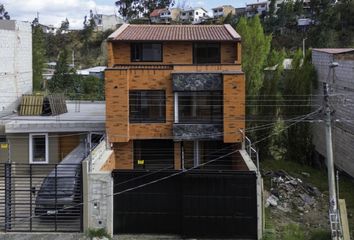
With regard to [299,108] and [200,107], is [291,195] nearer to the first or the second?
[200,107]

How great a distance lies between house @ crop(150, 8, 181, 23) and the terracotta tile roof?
36264 mm

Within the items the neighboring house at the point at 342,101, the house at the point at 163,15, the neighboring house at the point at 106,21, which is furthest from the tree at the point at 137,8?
the neighboring house at the point at 342,101

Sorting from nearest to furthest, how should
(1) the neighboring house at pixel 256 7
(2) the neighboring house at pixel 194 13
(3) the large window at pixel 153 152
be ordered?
(3) the large window at pixel 153 152 < (1) the neighboring house at pixel 256 7 < (2) the neighboring house at pixel 194 13

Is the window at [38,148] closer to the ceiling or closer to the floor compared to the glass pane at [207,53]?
closer to the floor

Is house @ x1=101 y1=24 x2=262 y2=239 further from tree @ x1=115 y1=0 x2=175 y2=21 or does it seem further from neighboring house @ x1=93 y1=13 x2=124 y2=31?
neighboring house @ x1=93 y1=13 x2=124 y2=31

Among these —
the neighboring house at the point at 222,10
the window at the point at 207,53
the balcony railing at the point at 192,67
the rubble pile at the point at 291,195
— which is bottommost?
the rubble pile at the point at 291,195

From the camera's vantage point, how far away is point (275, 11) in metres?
76.4

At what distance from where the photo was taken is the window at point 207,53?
24969 millimetres

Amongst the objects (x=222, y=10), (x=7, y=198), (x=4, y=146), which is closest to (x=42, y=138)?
(x=4, y=146)

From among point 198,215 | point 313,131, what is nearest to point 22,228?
point 198,215

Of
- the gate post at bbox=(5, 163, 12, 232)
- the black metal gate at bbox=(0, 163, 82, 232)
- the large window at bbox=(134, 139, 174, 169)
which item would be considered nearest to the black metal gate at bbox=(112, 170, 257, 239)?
the black metal gate at bbox=(0, 163, 82, 232)

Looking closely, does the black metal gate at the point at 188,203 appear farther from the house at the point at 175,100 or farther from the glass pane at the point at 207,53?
the glass pane at the point at 207,53

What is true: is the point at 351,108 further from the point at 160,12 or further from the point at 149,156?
the point at 160,12

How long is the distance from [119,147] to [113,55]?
4.40m
